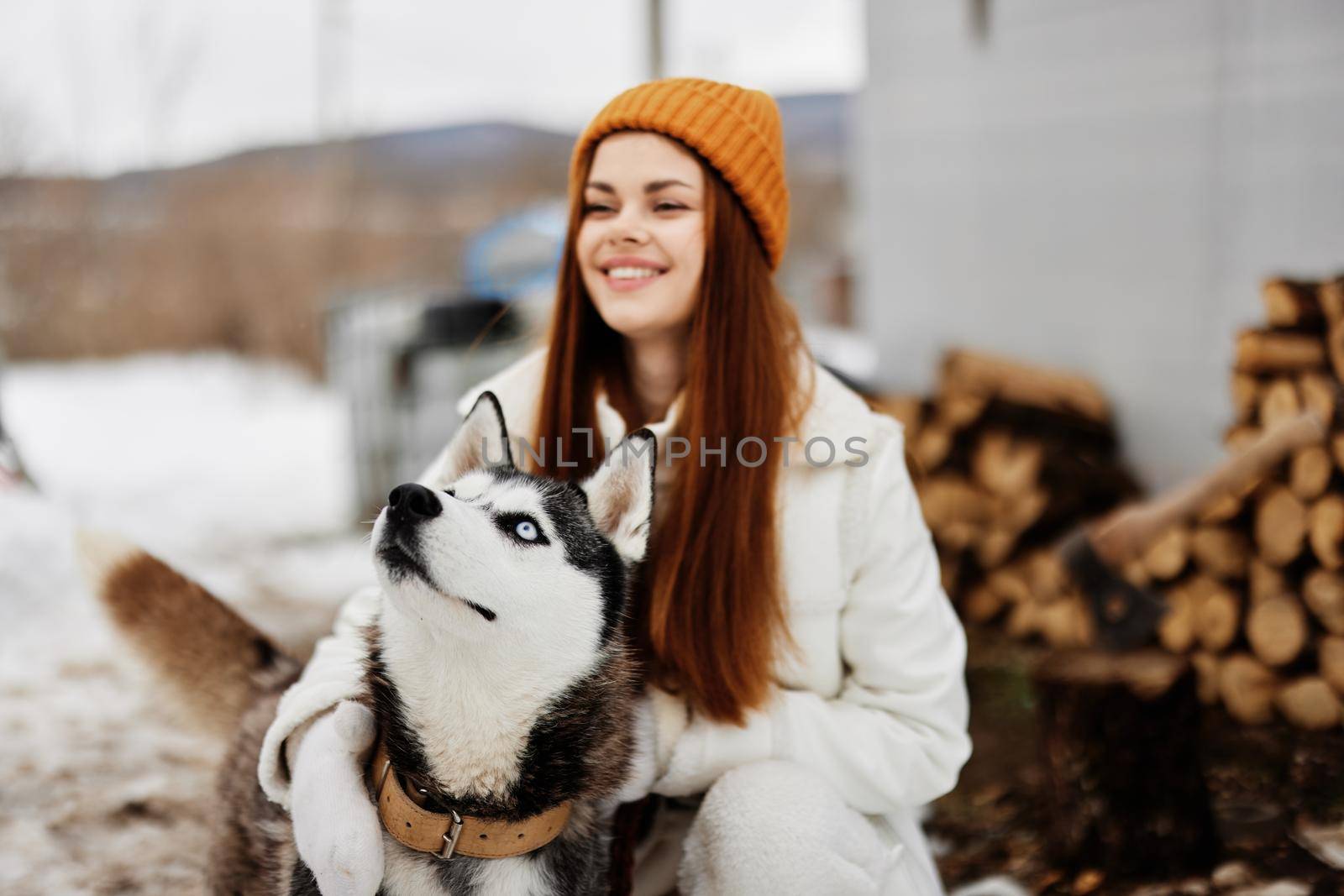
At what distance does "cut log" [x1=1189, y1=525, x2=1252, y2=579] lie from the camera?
2508mm

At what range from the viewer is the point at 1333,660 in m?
2.28

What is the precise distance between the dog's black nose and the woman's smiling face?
57 centimetres

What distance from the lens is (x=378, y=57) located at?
22.1 ft

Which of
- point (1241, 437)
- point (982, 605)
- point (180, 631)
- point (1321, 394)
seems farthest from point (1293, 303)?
point (180, 631)

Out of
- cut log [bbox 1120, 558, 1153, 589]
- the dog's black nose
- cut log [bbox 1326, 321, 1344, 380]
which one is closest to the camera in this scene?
the dog's black nose

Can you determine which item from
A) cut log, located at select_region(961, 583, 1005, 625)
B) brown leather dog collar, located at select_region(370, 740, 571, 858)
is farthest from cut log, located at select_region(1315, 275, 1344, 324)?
brown leather dog collar, located at select_region(370, 740, 571, 858)

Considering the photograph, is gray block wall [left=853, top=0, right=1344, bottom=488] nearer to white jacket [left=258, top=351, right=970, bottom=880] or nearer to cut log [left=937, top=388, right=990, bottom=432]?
cut log [left=937, top=388, right=990, bottom=432]

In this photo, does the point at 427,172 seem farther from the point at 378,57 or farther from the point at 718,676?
the point at 718,676

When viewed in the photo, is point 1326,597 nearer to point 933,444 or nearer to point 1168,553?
point 1168,553

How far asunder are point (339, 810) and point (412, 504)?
1.31ft

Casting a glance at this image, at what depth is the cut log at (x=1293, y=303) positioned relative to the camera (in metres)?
2.31

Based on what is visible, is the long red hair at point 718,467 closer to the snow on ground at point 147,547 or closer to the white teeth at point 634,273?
the white teeth at point 634,273

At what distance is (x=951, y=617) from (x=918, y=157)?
2780mm

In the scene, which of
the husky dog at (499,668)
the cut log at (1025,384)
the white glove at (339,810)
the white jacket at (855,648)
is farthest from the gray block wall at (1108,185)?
the white glove at (339,810)
